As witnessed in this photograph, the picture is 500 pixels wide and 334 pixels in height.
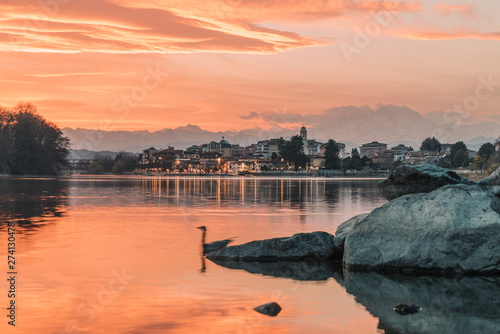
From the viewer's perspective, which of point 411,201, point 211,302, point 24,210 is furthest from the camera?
point 24,210

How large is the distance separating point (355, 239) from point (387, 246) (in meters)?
0.97

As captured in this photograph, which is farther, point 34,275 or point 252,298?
point 34,275

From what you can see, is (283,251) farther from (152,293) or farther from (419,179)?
(152,293)

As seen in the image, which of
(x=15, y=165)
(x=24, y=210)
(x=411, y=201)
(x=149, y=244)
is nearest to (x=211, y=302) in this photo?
(x=411, y=201)

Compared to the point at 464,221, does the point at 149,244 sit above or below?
below

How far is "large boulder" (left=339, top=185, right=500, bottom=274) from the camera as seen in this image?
1630cm

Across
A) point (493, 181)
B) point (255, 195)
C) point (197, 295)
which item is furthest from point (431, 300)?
point (255, 195)

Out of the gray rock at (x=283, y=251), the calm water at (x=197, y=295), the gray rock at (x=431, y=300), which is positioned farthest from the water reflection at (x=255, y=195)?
the gray rock at (x=431, y=300)

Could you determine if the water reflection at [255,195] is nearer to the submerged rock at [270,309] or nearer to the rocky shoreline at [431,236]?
the rocky shoreline at [431,236]

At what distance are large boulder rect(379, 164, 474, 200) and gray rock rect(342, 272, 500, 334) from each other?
494 cm

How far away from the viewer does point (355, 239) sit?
57.7 ft

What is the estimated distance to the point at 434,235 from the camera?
1650cm

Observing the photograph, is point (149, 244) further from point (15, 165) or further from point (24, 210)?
point (15, 165)
